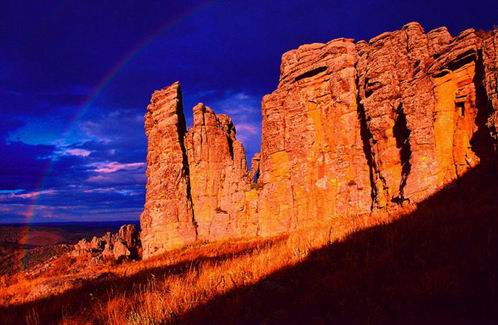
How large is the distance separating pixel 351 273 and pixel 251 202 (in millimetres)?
40917

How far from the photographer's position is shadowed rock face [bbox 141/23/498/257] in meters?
19.8

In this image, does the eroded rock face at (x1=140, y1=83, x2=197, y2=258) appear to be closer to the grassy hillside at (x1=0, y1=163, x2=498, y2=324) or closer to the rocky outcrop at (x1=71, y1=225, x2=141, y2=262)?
the rocky outcrop at (x1=71, y1=225, x2=141, y2=262)

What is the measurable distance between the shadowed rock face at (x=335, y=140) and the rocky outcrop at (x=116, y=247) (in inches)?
152

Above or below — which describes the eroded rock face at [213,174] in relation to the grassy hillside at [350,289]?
above

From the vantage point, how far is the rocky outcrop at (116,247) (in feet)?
161

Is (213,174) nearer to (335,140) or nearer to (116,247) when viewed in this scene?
(116,247)

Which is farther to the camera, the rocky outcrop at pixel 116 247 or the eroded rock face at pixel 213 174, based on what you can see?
the rocky outcrop at pixel 116 247

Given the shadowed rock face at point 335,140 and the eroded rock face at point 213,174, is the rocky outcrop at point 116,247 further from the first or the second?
the eroded rock face at point 213,174

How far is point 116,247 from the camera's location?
5009 cm

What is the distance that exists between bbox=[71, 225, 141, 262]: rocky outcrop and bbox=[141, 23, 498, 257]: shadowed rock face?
12.6 feet

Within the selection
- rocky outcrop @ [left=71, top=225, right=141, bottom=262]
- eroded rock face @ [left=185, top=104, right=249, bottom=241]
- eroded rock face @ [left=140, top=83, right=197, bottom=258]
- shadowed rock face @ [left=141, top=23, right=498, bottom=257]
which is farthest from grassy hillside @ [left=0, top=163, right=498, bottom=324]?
rocky outcrop @ [left=71, top=225, right=141, bottom=262]

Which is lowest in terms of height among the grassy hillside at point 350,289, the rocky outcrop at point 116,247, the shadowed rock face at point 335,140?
the rocky outcrop at point 116,247

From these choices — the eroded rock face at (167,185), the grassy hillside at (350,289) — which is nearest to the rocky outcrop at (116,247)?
the eroded rock face at (167,185)

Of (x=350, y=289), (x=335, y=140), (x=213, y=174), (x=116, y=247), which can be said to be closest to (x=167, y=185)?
(x=213, y=174)
